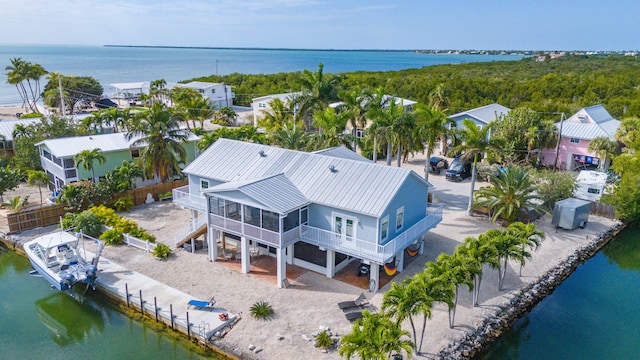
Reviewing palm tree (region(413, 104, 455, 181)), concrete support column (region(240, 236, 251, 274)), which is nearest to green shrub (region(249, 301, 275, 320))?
concrete support column (region(240, 236, 251, 274))

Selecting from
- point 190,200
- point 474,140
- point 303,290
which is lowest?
point 303,290

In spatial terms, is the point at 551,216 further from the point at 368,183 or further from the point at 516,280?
the point at 368,183

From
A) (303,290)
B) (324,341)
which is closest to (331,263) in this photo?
(303,290)

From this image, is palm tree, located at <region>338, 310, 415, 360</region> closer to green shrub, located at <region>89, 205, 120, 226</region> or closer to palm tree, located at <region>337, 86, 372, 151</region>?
green shrub, located at <region>89, 205, 120, 226</region>

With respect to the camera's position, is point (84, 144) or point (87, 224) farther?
point (84, 144)

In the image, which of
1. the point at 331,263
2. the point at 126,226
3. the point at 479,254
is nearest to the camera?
the point at 479,254

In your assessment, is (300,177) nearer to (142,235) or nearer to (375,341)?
(142,235)
